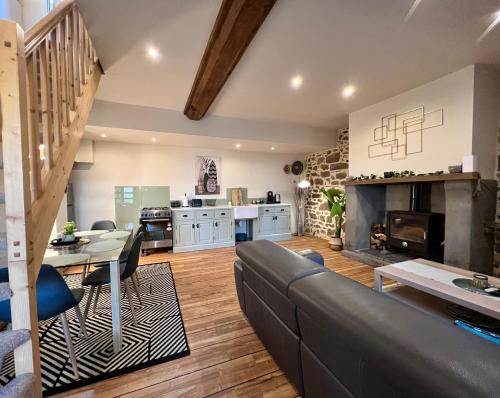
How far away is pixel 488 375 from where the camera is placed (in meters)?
0.53

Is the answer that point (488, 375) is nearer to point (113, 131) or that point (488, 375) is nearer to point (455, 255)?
point (455, 255)

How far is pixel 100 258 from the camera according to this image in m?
1.76

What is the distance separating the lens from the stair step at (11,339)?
85cm

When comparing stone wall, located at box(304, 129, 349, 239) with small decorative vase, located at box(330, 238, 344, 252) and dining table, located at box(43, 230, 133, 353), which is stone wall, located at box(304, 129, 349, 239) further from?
dining table, located at box(43, 230, 133, 353)

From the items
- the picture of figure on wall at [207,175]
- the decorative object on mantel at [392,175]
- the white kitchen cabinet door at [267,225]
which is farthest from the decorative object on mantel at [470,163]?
the picture of figure on wall at [207,175]

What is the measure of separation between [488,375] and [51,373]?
2326 mm

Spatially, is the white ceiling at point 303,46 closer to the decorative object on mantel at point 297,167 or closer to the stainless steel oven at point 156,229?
the stainless steel oven at point 156,229

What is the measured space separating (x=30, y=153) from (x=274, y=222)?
4627 millimetres

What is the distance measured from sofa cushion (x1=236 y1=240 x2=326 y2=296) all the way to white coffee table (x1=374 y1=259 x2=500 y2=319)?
1129 millimetres

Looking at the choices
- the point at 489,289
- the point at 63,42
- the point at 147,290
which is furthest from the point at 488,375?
the point at 147,290

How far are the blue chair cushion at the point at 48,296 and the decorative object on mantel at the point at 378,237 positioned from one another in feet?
13.7

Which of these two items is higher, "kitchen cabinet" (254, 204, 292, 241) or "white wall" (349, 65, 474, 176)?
"white wall" (349, 65, 474, 176)

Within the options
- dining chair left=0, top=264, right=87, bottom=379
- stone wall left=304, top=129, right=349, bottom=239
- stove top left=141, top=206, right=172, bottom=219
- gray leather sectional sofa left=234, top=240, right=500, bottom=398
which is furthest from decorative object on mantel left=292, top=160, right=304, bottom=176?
dining chair left=0, top=264, right=87, bottom=379

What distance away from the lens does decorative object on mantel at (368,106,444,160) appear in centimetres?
297
